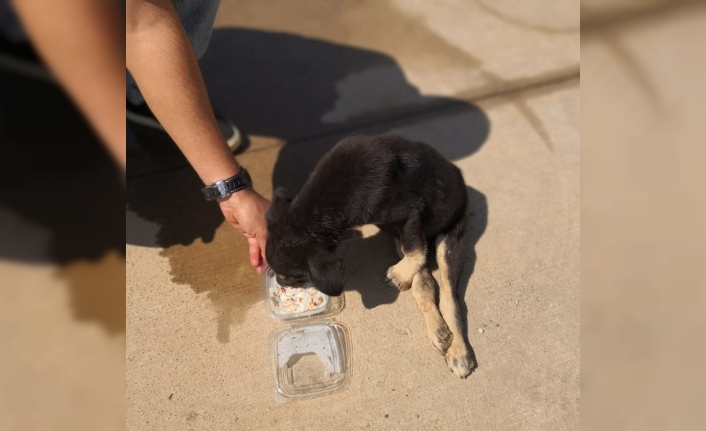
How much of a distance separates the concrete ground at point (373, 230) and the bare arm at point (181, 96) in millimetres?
545

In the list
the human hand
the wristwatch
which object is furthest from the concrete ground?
the wristwatch

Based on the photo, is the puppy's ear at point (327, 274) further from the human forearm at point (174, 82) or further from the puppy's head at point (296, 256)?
the human forearm at point (174, 82)

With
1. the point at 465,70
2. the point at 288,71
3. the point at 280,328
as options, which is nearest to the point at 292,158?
the point at 288,71

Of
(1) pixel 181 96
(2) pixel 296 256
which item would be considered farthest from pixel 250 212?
(1) pixel 181 96

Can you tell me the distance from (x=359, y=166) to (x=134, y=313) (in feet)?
5.62

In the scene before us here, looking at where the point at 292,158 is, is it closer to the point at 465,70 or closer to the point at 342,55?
the point at 342,55

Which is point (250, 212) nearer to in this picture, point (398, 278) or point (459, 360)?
point (398, 278)

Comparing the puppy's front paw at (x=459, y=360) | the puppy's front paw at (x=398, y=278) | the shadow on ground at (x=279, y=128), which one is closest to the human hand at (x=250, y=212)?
the shadow on ground at (x=279, y=128)

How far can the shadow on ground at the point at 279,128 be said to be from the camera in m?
3.19

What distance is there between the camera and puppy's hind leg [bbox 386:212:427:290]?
268 centimetres

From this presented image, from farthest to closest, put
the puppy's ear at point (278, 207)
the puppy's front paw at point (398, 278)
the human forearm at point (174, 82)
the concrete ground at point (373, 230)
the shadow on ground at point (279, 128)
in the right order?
1. the shadow on ground at point (279, 128)
2. the puppy's front paw at point (398, 278)
3. the concrete ground at point (373, 230)
4. the puppy's ear at point (278, 207)
5. the human forearm at point (174, 82)

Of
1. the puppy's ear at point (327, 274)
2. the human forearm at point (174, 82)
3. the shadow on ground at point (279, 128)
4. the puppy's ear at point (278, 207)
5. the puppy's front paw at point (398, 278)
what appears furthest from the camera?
the shadow on ground at point (279, 128)

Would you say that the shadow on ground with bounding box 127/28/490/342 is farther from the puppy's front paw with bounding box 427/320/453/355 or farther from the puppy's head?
the puppy's head

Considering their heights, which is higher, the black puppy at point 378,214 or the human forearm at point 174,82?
the human forearm at point 174,82
